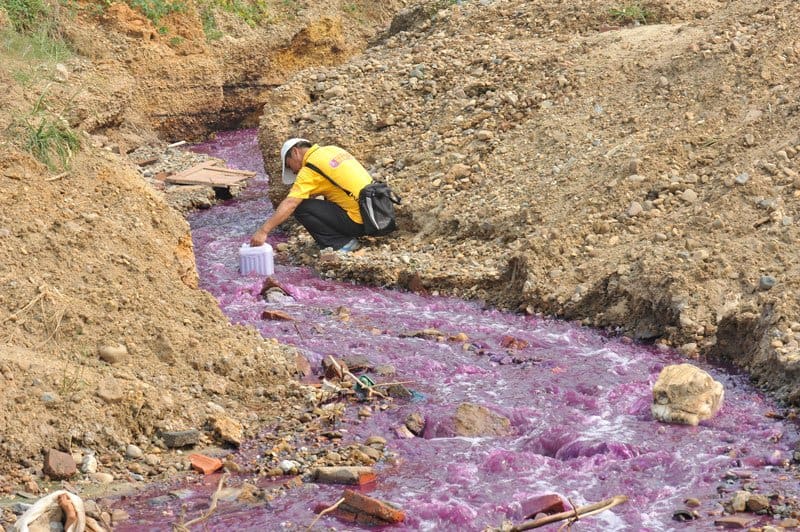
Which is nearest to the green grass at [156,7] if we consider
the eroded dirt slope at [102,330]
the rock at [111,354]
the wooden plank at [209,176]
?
the wooden plank at [209,176]

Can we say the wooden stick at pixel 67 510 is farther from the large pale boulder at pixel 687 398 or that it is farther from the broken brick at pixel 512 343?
the broken brick at pixel 512 343

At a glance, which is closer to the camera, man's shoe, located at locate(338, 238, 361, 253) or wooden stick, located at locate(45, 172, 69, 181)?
wooden stick, located at locate(45, 172, 69, 181)

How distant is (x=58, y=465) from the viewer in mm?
5156

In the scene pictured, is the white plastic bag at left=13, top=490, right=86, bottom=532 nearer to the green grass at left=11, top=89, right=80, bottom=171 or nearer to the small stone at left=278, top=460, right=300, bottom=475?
the small stone at left=278, top=460, right=300, bottom=475

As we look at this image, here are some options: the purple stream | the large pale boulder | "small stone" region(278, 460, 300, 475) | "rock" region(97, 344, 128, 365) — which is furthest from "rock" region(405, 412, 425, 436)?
"rock" region(97, 344, 128, 365)

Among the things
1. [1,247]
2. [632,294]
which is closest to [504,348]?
[632,294]

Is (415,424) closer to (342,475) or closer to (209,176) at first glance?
(342,475)

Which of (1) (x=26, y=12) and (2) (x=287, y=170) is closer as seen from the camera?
(2) (x=287, y=170)

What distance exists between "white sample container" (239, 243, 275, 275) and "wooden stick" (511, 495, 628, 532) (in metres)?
4.36

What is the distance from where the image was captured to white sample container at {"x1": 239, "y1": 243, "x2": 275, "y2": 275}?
29.4 ft

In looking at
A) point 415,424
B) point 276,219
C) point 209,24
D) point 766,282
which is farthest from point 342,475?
point 209,24

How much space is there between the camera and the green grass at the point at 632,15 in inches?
451

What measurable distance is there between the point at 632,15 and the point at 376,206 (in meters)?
3.80

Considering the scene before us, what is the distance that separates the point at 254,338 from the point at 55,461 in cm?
172
